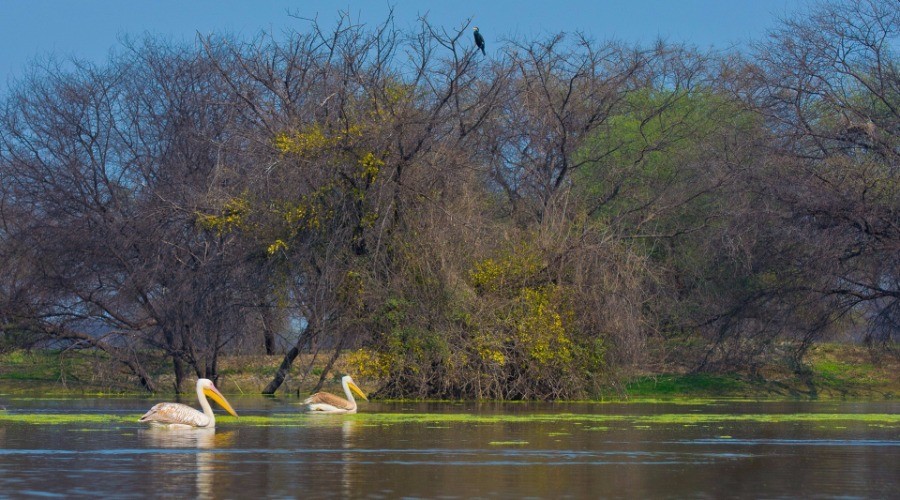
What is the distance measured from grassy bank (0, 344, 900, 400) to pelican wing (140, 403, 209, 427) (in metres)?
14.3

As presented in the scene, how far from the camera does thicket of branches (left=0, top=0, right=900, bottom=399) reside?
29.3 m

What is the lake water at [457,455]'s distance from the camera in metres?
11.7

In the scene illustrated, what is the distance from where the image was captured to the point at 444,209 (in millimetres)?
29391

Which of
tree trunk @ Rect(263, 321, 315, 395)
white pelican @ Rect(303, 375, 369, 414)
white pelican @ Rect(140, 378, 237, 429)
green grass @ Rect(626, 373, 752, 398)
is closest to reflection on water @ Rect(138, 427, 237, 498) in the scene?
white pelican @ Rect(140, 378, 237, 429)

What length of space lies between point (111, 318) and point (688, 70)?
22640 millimetres

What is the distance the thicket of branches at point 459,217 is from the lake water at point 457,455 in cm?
557

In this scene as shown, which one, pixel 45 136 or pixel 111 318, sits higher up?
pixel 45 136

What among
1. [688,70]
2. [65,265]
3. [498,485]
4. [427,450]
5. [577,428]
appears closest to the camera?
[498,485]

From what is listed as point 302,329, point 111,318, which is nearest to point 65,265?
point 111,318

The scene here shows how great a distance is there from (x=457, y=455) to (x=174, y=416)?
6324 millimetres

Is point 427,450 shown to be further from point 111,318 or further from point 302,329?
point 111,318

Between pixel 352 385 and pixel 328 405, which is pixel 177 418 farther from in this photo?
pixel 352 385

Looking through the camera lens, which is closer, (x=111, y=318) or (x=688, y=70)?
(x=111, y=318)

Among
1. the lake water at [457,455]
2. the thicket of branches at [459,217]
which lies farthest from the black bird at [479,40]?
the lake water at [457,455]
